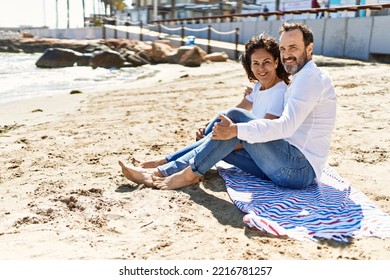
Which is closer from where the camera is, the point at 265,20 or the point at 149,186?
the point at 149,186

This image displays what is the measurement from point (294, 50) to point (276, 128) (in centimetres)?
54

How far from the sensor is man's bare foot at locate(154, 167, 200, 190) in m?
3.39

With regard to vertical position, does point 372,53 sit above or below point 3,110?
above

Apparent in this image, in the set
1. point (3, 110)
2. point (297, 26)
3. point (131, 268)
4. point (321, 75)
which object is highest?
point (297, 26)

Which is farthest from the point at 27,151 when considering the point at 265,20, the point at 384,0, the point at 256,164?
the point at 384,0

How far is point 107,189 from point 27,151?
179 cm

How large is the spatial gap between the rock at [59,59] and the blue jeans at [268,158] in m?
20.5

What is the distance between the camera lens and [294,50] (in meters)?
2.86

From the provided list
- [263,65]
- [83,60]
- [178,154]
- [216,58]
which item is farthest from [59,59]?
[263,65]

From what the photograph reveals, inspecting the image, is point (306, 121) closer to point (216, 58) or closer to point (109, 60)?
point (216, 58)

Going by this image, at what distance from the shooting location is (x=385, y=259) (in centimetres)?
232

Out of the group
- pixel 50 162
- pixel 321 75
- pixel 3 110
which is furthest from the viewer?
pixel 3 110

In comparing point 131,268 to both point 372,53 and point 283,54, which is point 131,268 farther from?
point 372,53

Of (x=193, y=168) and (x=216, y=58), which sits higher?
(x=193, y=168)
